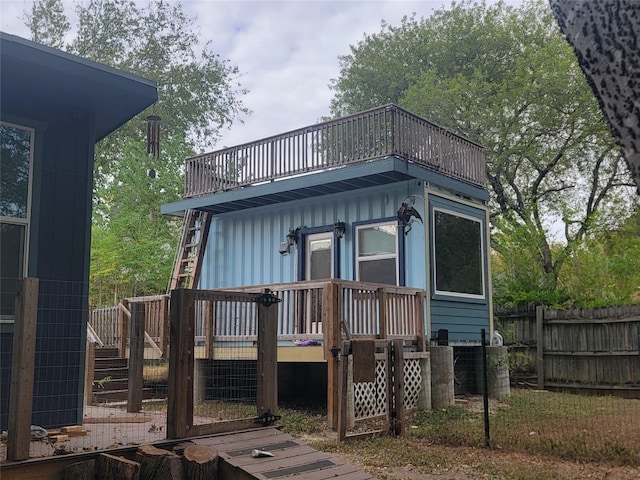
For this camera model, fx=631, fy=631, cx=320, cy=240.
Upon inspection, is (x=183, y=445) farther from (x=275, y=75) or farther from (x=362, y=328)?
(x=275, y=75)

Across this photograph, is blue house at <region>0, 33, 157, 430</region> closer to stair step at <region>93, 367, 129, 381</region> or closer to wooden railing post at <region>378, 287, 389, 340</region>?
stair step at <region>93, 367, 129, 381</region>

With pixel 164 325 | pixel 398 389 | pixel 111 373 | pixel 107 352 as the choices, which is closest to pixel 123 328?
pixel 107 352

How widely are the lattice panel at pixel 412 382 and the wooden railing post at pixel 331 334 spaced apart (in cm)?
177

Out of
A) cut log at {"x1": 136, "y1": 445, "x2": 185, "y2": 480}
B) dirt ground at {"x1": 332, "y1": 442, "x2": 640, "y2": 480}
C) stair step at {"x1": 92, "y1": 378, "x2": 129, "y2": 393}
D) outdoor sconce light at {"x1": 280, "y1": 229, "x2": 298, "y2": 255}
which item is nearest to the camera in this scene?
cut log at {"x1": 136, "y1": 445, "x2": 185, "y2": 480}

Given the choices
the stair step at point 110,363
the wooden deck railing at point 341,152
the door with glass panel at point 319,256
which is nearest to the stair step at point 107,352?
the stair step at point 110,363

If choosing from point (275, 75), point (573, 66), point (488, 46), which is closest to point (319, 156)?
point (275, 75)

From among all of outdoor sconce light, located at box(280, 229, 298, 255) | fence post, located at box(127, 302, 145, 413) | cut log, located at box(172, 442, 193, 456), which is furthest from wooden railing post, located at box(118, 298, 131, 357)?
cut log, located at box(172, 442, 193, 456)

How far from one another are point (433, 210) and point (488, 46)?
543 inches

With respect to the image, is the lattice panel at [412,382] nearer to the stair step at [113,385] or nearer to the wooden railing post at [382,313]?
the wooden railing post at [382,313]

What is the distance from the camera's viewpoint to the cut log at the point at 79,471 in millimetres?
4676

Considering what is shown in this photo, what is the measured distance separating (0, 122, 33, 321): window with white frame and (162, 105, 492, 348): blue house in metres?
4.77

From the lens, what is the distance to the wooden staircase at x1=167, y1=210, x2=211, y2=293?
1459 centimetres

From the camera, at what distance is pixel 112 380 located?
10516 mm

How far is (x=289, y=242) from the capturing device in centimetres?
1355
